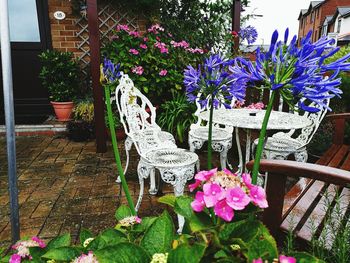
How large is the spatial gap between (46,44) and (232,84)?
515 cm

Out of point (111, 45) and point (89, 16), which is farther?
point (111, 45)

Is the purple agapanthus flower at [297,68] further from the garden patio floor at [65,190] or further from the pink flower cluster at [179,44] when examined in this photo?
the pink flower cluster at [179,44]

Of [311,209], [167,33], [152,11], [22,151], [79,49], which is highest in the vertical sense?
[152,11]

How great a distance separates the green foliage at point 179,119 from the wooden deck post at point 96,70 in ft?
2.86

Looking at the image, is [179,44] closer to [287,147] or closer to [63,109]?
[63,109]

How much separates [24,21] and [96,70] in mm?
2784

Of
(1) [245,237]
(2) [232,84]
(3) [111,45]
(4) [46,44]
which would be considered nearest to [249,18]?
(3) [111,45]

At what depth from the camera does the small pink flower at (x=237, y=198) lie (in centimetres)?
52

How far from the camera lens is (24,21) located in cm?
552

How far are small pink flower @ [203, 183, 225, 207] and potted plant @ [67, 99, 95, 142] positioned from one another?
4.31m

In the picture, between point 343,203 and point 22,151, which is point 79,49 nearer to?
point 22,151

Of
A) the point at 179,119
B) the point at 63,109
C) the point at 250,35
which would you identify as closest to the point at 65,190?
the point at 179,119

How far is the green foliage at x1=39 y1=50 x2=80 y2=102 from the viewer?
484 cm

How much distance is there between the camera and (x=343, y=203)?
179 cm
